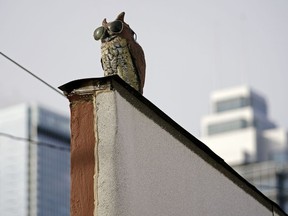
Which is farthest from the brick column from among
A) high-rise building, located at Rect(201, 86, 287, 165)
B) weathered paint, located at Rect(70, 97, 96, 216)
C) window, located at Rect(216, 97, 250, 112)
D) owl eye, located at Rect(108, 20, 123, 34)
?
window, located at Rect(216, 97, 250, 112)

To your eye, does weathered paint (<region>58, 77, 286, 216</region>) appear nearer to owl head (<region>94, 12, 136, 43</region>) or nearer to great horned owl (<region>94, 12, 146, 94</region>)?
great horned owl (<region>94, 12, 146, 94</region>)

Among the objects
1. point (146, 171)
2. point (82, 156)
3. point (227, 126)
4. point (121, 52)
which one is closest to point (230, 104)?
point (227, 126)

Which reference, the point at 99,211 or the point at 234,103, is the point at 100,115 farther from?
the point at 234,103

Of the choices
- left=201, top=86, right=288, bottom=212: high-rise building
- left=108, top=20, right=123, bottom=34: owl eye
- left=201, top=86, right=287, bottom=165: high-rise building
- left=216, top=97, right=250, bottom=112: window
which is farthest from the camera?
left=216, top=97, right=250, bottom=112: window

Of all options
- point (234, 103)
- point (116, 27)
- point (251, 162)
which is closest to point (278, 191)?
point (251, 162)

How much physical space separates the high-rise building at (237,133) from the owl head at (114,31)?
158468 mm

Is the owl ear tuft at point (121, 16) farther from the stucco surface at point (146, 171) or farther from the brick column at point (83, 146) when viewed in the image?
the brick column at point (83, 146)

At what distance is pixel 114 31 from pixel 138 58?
0.36 m

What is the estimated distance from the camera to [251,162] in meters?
172

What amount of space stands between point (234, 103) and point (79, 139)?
190513mm

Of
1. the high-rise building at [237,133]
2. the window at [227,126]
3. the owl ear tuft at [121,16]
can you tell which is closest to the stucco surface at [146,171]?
the owl ear tuft at [121,16]

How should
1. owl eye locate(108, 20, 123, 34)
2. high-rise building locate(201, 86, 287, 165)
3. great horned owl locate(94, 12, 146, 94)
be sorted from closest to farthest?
great horned owl locate(94, 12, 146, 94) → owl eye locate(108, 20, 123, 34) → high-rise building locate(201, 86, 287, 165)

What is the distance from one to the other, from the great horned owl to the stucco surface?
1.48 meters

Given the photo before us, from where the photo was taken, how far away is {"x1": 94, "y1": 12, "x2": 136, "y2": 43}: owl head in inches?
401
